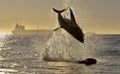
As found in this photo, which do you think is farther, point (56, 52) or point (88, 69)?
point (56, 52)

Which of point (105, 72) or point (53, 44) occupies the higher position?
point (53, 44)

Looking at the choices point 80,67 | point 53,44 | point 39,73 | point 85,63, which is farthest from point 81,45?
point 39,73

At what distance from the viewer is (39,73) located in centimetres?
4156

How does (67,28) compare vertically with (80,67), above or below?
above

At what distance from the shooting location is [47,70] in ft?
145

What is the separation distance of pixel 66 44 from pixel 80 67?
27.3 metres

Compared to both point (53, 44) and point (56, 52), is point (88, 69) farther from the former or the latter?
point (53, 44)

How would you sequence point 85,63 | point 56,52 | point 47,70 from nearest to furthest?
point 47,70 < point 85,63 < point 56,52

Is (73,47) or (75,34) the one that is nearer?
(75,34)

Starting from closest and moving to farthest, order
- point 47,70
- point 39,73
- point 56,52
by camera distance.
Answer: point 39,73
point 47,70
point 56,52

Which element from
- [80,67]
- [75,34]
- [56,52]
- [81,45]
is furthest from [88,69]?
[81,45]

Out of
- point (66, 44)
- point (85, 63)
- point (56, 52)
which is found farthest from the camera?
point (66, 44)

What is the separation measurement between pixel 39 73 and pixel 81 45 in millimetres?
35043

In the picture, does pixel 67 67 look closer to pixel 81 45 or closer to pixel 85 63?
pixel 85 63
